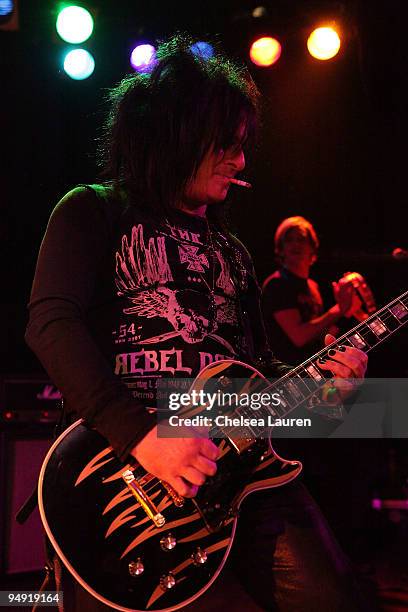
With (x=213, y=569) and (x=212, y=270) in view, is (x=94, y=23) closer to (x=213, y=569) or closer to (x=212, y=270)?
(x=212, y=270)

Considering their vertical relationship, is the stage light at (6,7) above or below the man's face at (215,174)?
above

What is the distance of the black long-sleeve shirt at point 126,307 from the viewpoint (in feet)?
4.46

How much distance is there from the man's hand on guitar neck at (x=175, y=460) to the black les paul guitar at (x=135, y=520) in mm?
97

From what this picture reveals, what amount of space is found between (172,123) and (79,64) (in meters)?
2.81

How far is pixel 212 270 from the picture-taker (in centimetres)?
178

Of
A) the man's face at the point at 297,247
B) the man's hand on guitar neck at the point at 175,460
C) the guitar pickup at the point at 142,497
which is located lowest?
the guitar pickup at the point at 142,497

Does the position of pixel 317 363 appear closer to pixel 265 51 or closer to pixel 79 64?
pixel 79 64

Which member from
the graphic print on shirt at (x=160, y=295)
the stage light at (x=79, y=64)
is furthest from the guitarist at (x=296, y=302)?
the graphic print on shirt at (x=160, y=295)

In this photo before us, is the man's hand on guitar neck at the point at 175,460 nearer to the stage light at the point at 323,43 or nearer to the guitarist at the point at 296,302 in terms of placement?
the guitarist at the point at 296,302

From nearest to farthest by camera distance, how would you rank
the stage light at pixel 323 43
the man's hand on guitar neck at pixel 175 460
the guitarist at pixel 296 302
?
the man's hand on guitar neck at pixel 175 460 < the guitarist at pixel 296 302 < the stage light at pixel 323 43

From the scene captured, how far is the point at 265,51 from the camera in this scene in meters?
4.71

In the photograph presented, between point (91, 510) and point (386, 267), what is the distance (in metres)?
3.37

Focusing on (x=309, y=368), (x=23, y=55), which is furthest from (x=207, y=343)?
(x=23, y=55)
